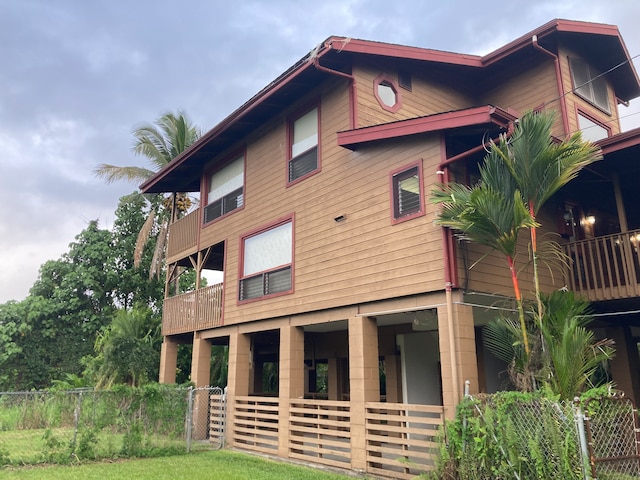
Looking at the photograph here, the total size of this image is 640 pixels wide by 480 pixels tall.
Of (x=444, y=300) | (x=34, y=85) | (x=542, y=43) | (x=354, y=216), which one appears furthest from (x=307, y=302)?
(x=34, y=85)

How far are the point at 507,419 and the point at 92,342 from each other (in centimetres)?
2304

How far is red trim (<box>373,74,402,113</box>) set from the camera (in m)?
10.6

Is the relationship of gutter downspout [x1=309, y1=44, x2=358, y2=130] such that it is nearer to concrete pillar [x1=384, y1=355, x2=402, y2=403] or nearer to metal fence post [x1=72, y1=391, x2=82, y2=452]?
concrete pillar [x1=384, y1=355, x2=402, y2=403]

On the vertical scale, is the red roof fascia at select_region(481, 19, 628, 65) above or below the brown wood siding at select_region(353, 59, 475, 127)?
Result: above

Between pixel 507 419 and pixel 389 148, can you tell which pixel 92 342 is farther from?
pixel 507 419

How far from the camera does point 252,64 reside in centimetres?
4088

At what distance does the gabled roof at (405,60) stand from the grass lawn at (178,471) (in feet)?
20.1

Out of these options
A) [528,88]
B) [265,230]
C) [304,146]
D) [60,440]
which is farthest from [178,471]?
[528,88]

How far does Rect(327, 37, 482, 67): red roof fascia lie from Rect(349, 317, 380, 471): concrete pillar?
500 cm

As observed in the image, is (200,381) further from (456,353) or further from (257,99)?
(456,353)

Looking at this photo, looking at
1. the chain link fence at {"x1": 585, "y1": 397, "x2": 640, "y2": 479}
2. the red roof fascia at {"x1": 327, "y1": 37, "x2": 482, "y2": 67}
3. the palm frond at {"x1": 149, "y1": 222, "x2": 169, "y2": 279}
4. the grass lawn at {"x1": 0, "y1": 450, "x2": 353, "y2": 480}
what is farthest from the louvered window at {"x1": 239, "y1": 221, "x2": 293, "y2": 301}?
the palm frond at {"x1": 149, "y1": 222, "x2": 169, "y2": 279}

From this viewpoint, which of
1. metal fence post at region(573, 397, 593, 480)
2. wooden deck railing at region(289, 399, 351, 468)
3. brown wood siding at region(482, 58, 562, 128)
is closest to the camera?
metal fence post at region(573, 397, 593, 480)

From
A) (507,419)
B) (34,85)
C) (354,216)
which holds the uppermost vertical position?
(34,85)

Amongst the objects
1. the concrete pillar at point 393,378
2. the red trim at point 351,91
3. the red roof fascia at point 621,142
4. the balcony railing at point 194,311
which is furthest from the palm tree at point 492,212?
the balcony railing at point 194,311
